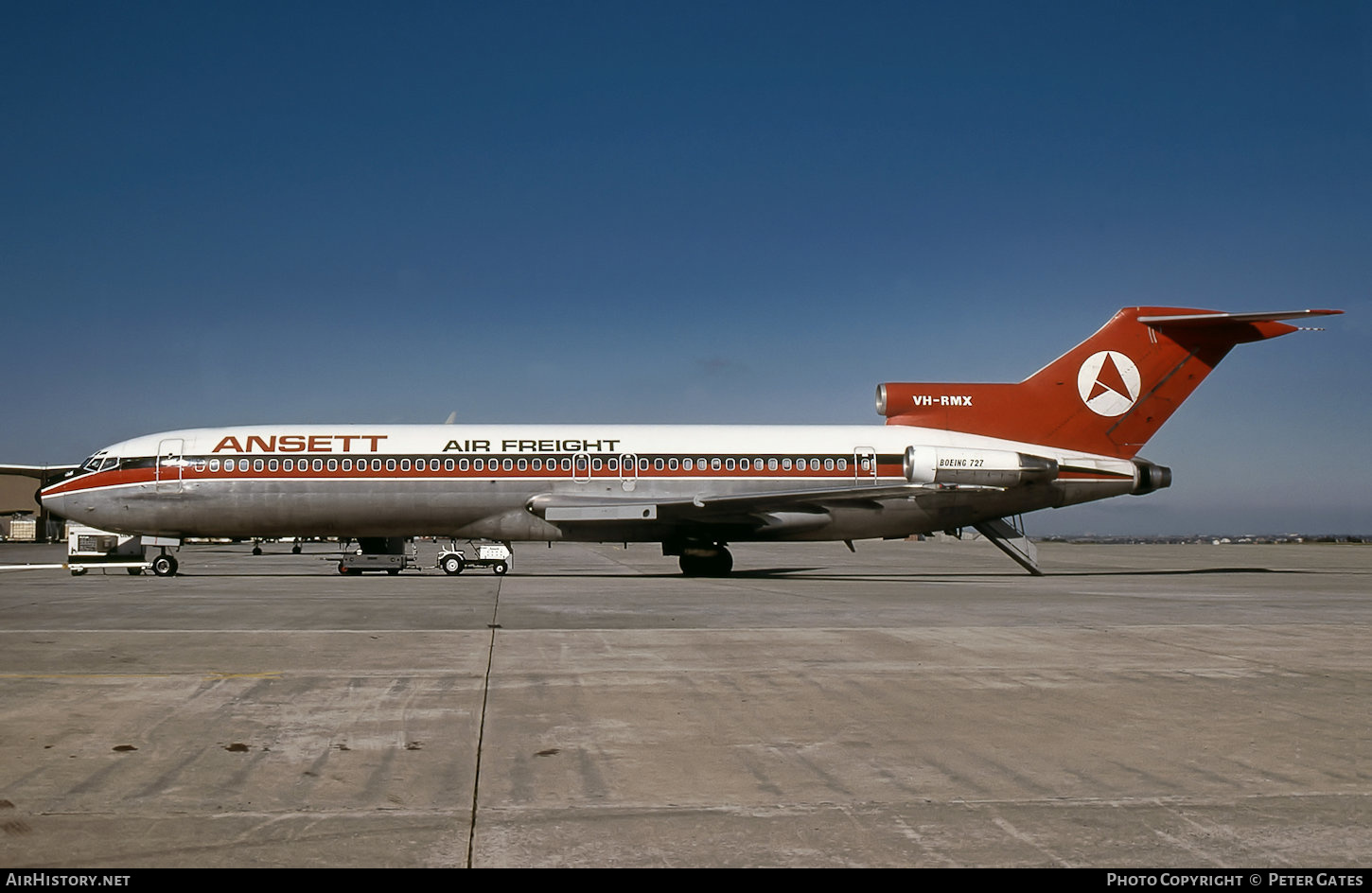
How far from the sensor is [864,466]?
29156 millimetres

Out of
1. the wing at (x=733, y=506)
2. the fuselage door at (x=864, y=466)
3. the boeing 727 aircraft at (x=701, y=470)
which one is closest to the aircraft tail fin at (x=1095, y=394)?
the boeing 727 aircraft at (x=701, y=470)

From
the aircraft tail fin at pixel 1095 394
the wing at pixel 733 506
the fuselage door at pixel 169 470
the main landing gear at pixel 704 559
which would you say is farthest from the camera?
the aircraft tail fin at pixel 1095 394

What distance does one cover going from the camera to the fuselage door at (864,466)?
1145 inches

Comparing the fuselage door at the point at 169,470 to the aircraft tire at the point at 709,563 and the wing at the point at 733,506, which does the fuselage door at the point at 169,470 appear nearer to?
the wing at the point at 733,506

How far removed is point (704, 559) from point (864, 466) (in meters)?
5.17

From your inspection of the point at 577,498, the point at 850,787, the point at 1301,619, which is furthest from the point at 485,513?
the point at 850,787

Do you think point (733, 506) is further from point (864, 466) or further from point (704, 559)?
point (864, 466)

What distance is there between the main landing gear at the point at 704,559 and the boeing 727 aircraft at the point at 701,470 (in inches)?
2.0

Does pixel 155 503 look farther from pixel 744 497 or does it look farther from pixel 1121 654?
pixel 1121 654

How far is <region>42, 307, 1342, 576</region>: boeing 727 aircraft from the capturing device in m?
27.8

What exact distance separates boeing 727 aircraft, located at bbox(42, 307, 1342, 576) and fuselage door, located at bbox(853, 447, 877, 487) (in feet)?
0.19

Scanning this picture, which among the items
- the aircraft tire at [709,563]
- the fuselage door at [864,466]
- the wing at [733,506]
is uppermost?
the fuselage door at [864,466]

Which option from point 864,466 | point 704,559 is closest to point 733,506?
point 704,559

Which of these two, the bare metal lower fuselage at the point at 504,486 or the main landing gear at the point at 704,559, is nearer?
the bare metal lower fuselage at the point at 504,486
